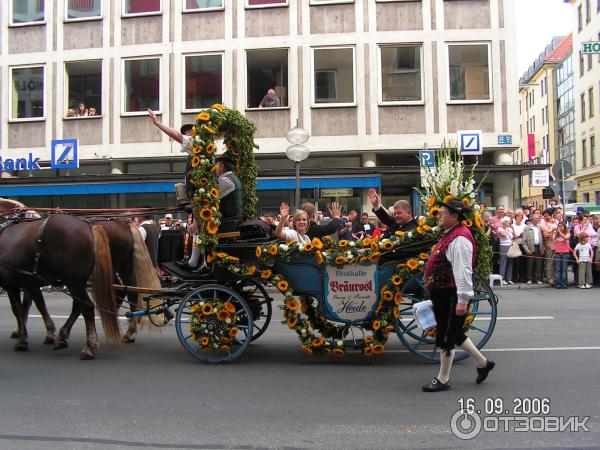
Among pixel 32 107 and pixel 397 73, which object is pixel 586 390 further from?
pixel 32 107

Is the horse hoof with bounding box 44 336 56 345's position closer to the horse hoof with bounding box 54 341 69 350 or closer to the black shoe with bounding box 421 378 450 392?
the horse hoof with bounding box 54 341 69 350

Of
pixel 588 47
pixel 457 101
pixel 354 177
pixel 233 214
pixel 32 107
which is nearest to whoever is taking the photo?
pixel 233 214

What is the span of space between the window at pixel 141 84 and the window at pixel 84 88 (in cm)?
112

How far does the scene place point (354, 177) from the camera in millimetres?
19594

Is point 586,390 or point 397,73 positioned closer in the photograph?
point 586,390

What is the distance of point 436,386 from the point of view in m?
5.28

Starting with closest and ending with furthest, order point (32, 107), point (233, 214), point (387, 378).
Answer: point (387, 378) < point (233, 214) < point (32, 107)

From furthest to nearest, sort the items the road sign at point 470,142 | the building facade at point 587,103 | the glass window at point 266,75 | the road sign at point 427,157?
the building facade at point 587,103, the glass window at point 266,75, the road sign at point 470,142, the road sign at point 427,157

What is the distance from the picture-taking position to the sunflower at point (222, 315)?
6324mm

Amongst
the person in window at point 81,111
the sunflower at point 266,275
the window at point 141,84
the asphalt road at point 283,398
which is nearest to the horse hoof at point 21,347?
the asphalt road at point 283,398

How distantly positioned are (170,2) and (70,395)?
1932cm

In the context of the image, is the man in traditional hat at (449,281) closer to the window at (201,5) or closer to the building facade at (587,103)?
the window at (201,5)

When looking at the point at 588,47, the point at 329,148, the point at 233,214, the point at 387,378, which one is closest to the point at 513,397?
the point at 387,378

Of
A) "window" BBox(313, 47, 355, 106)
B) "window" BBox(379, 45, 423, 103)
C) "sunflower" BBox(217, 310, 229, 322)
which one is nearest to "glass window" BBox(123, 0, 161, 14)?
"window" BBox(313, 47, 355, 106)
